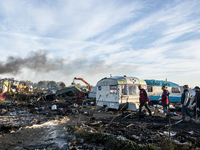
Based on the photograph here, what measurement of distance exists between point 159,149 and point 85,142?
227 centimetres

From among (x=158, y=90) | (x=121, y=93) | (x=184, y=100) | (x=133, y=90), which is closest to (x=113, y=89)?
(x=121, y=93)

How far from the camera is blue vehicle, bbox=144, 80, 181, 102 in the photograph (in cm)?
1692

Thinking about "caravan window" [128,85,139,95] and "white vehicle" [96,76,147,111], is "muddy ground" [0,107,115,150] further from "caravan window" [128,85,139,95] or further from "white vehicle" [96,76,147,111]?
"caravan window" [128,85,139,95]

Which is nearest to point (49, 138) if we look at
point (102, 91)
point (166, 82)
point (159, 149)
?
point (159, 149)

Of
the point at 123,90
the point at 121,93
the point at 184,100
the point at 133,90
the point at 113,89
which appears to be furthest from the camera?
the point at 133,90

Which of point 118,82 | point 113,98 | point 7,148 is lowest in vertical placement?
point 7,148

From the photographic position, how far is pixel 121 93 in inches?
462

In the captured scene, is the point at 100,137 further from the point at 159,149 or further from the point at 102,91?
the point at 102,91

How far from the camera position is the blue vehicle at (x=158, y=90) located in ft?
55.5

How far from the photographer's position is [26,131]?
6.43 m

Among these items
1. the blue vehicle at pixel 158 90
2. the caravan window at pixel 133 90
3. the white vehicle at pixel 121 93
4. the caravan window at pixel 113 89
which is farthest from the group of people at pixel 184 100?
the blue vehicle at pixel 158 90

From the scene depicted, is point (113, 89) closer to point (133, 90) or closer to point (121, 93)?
point (121, 93)

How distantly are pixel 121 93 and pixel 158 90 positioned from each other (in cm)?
751

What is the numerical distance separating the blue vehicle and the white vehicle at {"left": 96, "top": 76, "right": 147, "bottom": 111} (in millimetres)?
4588
